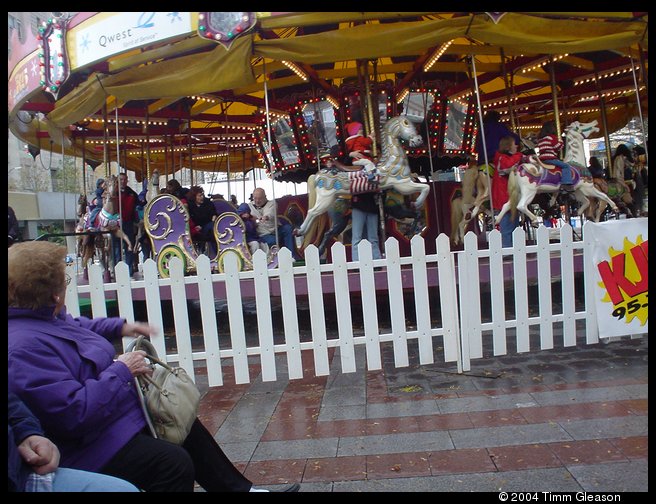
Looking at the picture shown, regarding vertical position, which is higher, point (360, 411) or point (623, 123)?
point (623, 123)

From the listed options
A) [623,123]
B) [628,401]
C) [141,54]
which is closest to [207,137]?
[141,54]

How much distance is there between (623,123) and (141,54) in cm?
1375

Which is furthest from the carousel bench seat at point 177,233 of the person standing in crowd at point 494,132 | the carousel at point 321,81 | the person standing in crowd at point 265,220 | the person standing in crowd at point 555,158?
the person standing in crowd at point 555,158

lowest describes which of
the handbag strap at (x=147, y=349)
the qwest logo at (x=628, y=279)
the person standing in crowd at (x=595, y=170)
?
the qwest logo at (x=628, y=279)

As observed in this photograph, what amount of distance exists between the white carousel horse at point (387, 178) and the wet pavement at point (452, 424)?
3278 mm

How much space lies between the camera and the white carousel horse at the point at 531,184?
335 inches

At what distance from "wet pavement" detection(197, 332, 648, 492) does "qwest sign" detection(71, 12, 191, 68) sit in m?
4.12

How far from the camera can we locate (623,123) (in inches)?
643

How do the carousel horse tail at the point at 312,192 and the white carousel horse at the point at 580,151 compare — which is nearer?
the carousel horse tail at the point at 312,192

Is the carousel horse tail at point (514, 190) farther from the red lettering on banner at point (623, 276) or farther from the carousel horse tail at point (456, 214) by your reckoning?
the red lettering on banner at point (623, 276)

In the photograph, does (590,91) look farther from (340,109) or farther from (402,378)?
→ (402,378)

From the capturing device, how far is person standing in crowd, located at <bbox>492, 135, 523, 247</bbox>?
29.3 feet

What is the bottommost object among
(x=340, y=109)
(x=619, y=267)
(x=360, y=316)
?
(x=360, y=316)

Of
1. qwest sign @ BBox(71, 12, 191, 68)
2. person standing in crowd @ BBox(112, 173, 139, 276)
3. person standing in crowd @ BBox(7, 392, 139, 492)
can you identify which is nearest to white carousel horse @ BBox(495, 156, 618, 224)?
qwest sign @ BBox(71, 12, 191, 68)
